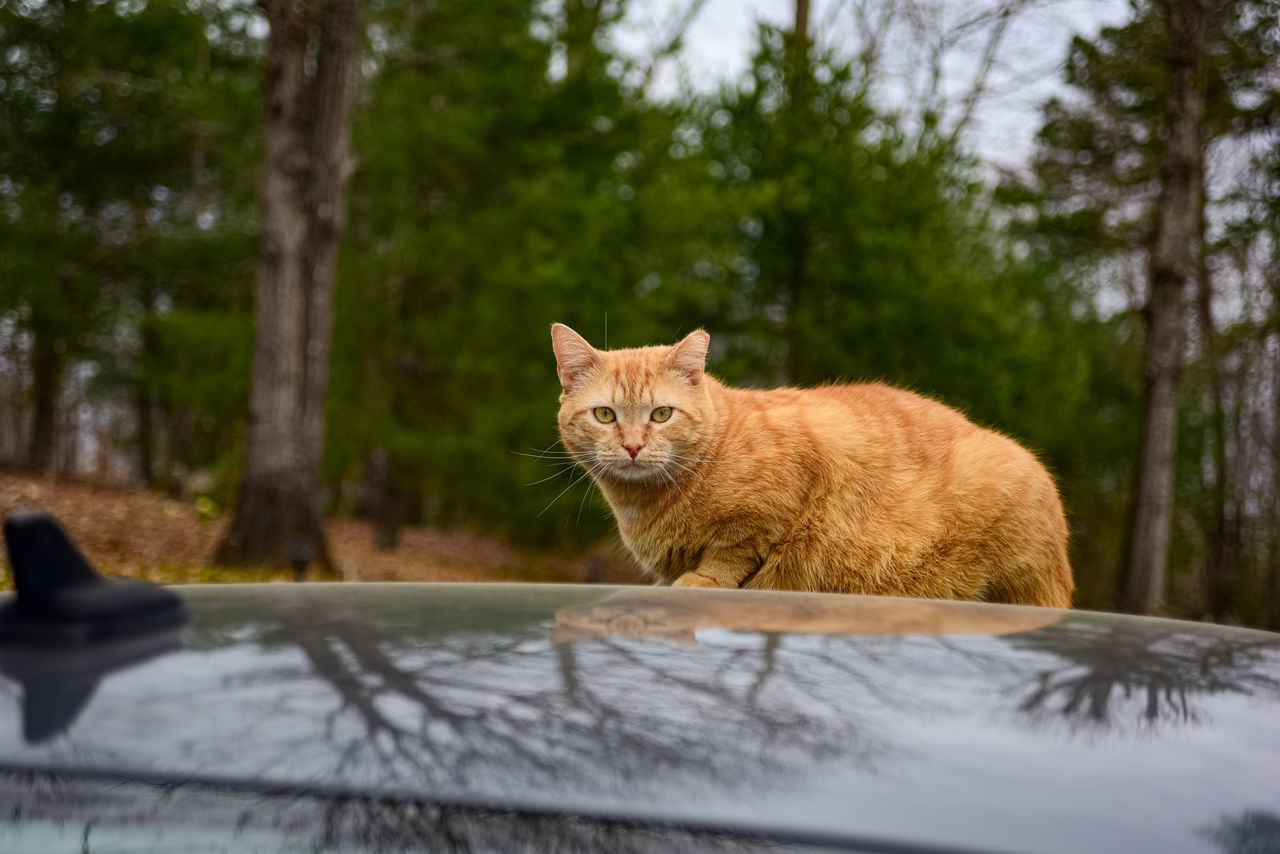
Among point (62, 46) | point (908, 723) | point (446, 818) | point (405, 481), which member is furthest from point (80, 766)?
point (62, 46)

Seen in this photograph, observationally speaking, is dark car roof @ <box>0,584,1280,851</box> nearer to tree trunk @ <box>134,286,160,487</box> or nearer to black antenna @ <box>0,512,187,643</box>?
black antenna @ <box>0,512,187,643</box>

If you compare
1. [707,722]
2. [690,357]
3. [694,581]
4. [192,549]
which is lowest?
[192,549]

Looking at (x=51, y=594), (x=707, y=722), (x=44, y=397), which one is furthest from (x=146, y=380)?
(x=707, y=722)

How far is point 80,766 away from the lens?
0.91 metres

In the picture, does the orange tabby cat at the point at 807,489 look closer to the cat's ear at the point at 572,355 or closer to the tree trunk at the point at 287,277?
the cat's ear at the point at 572,355

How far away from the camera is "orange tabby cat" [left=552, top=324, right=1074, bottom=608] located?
9.25ft

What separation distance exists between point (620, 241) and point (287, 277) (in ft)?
12.4

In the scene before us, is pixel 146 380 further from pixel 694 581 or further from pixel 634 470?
pixel 694 581

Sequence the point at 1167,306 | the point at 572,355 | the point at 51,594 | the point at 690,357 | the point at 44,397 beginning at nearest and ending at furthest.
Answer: the point at 51,594 → the point at 690,357 → the point at 572,355 → the point at 1167,306 → the point at 44,397

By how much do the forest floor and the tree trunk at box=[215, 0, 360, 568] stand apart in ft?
1.73

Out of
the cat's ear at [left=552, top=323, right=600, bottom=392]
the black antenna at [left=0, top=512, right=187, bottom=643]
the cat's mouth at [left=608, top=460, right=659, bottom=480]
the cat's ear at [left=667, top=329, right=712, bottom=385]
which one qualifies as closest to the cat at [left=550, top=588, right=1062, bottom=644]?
the black antenna at [left=0, top=512, right=187, bottom=643]

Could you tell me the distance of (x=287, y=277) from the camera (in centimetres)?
897

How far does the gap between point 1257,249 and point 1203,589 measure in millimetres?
5056

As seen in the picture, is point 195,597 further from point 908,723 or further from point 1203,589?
point 1203,589
